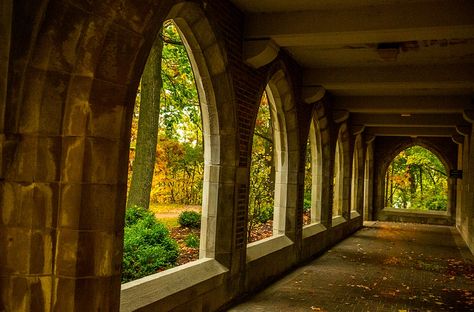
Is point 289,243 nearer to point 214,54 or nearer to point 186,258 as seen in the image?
point 186,258

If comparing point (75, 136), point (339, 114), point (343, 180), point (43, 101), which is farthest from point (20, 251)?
point (343, 180)

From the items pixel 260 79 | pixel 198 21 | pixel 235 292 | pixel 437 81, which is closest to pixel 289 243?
pixel 235 292

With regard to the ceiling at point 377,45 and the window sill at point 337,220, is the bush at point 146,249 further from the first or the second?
the window sill at point 337,220

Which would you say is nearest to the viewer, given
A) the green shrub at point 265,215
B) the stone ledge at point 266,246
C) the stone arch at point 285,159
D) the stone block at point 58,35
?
the stone block at point 58,35

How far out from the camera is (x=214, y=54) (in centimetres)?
536

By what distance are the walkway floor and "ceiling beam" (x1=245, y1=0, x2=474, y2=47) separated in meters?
3.14

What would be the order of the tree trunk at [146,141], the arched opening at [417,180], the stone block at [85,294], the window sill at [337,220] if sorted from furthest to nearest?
the arched opening at [417,180] < the window sill at [337,220] < the tree trunk at [146,141] < the stone block at [85,294]

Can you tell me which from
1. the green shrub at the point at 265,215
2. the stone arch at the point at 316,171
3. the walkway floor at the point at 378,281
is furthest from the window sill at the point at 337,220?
the green shrub at the point at 265,215

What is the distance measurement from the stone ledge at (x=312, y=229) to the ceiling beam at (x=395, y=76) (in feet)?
9.12

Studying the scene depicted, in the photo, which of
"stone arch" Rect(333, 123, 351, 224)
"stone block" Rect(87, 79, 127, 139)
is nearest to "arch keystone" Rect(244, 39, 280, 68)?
"stone block" Rect(87, 79, 127, 139)

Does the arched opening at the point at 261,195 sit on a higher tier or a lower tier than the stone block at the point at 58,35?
lower

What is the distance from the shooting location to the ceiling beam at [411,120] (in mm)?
12859

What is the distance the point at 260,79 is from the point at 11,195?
4.11 metres

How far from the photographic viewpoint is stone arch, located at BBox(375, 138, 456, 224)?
18.8 meters
